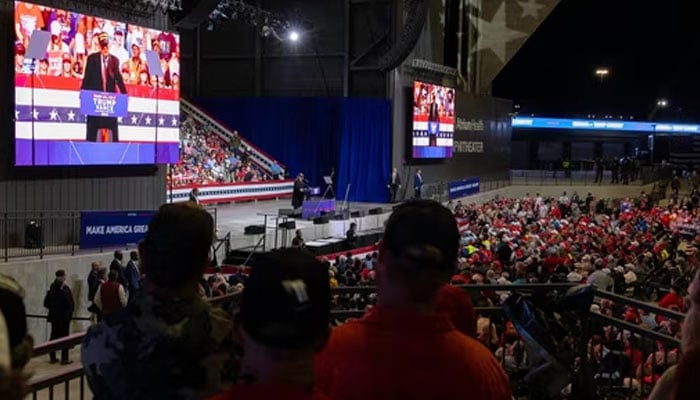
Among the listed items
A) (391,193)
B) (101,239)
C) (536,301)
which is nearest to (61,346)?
(536,301)

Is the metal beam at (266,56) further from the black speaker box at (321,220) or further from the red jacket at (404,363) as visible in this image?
the red jacket at (404,363)

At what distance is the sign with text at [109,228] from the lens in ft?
46.3

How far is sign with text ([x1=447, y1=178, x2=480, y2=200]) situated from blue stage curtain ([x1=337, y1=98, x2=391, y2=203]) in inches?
105

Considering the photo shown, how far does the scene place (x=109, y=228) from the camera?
46.9 feet

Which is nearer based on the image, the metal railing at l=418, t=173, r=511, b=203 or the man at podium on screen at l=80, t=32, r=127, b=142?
the man at podium on screen at l=80, t=32, r=127, b=142

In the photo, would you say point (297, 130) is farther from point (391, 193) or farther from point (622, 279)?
point (622, 279)

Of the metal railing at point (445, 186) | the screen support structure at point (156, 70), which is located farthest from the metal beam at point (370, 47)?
the screen support structure at point (156, 70)

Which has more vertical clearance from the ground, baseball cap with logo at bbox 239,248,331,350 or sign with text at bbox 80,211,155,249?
baseball cap with logo at bbox 239,248,331,350

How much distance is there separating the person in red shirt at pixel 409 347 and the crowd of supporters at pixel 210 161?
76.4ft

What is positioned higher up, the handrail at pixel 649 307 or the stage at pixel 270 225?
the handrail at pixel 649 307

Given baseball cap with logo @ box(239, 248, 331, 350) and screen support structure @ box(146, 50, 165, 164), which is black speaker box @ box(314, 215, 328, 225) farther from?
baseball cap with logo @ box(239, 248, 331, 350)

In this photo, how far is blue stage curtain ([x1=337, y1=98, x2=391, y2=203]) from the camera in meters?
30.2

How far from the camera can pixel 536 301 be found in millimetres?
5191

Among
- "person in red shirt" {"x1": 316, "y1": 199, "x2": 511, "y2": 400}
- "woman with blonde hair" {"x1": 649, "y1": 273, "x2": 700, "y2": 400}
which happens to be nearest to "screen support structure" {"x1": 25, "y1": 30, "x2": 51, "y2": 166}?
"person in red shirt" {"x1": 316, "y1": 199, "x2": 511, "y2": 400}
